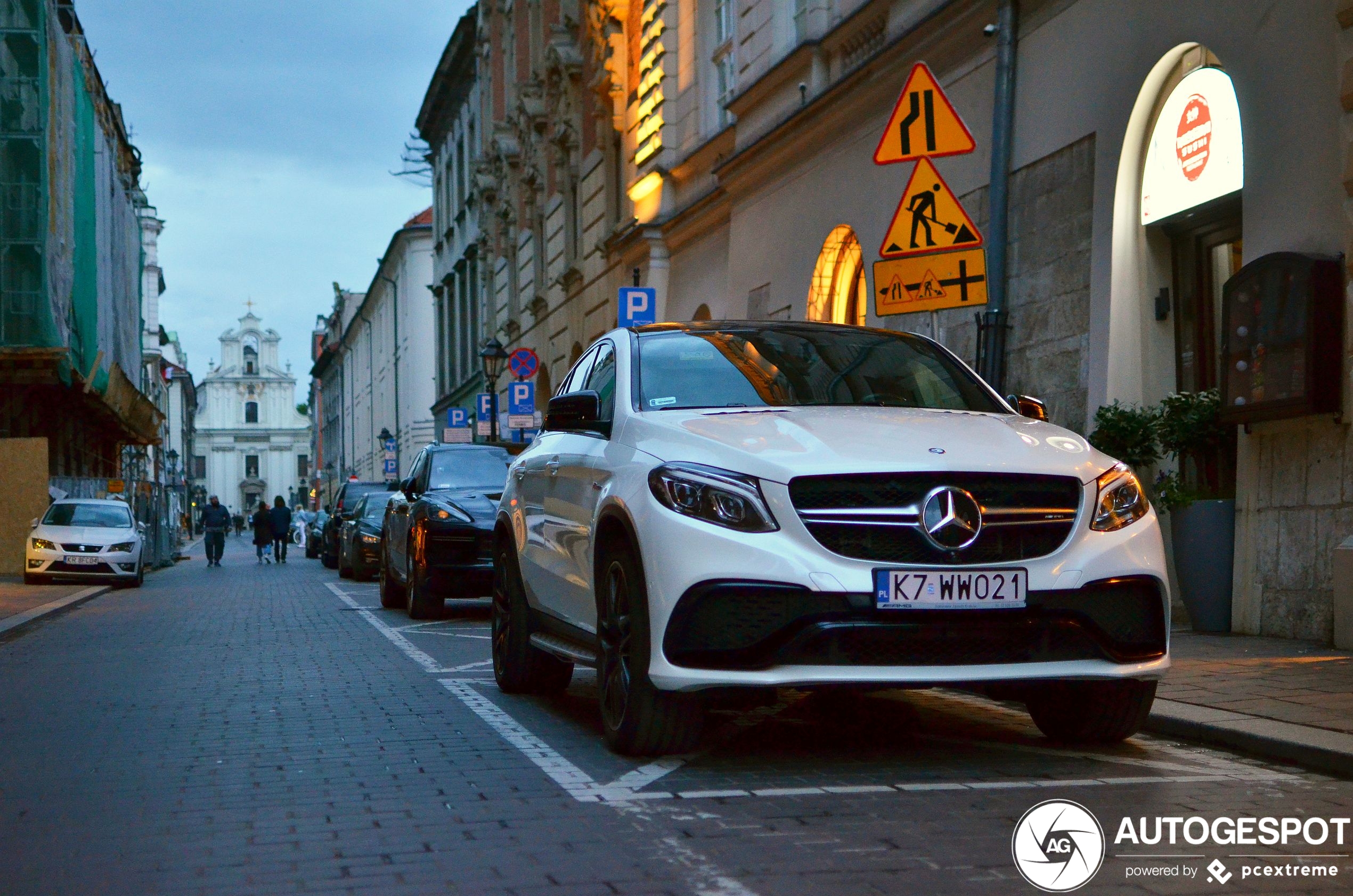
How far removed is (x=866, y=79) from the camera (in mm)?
17109

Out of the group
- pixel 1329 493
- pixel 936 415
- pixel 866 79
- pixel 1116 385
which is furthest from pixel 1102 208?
pixel 936 415

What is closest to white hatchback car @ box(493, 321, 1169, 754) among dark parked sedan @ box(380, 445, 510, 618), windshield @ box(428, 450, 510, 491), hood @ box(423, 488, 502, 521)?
dark parked sedan @ box(380, 445, 510, 618)

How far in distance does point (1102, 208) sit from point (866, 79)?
4.88 m

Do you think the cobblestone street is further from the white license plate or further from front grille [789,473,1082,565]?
front grille [789,473,1082,565]

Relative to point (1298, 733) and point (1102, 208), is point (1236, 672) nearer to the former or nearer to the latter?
point (1298, 733)

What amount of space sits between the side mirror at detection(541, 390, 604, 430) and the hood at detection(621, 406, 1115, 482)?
0.31 metres

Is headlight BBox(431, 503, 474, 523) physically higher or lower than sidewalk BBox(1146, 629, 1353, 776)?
higher

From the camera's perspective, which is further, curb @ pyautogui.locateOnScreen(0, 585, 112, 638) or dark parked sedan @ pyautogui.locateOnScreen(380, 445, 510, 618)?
curb @ pyautogui.locateOnScreen(0, 585, 112, 638)

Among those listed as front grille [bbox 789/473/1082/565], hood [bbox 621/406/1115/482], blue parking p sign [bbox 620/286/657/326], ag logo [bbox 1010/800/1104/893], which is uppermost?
blue parking p sign [bbox 620/286/657/326]

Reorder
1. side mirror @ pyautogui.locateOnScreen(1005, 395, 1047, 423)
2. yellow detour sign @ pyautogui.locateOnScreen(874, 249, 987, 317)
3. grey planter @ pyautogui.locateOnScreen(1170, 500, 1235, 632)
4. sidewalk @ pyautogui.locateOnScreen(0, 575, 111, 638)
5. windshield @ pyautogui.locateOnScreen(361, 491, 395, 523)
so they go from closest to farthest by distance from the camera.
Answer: side mirror @ pyautogui.locateOnScreen(1005, 395, 1047, 423) < yellow detour sign @ pyautogui.locateOnScreen(874, 249, 987, 317) < grey planter @ pyautogui.locateOnScreen(1170, 500, 1235, 632) < sidewalk @ pyautogui.locateOnScreen(0, 575, 111, 638) < windshield @ pyautogui.locateOnScreen(361, 491, 395, 523)

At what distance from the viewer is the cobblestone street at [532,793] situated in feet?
15.2

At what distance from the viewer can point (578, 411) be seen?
7.27 metres

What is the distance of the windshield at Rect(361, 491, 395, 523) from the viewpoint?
26.1 meters

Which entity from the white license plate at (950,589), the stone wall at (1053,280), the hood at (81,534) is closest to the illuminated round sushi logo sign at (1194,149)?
the stone wall at (1053,280)
